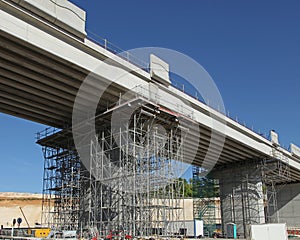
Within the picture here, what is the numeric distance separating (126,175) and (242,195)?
26993 mm

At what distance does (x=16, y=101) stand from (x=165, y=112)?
12.4 metres

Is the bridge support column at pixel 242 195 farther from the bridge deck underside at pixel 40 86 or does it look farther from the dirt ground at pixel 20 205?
the dirt ground at pixel 20 205

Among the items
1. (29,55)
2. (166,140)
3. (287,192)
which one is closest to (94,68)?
(29,55)

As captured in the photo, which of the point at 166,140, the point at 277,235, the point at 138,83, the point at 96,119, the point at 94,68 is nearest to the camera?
the point at 94,68

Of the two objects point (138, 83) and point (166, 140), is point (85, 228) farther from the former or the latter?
point (138, 83)

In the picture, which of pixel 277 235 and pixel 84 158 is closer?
pixel 277 235

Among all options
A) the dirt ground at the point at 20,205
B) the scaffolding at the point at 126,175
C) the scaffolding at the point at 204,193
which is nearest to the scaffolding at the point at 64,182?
the scaffolding at the point at 126,175

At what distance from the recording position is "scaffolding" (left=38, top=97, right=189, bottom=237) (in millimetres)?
29734

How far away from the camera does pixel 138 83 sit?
98.1ft

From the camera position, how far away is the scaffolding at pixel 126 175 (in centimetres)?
2973

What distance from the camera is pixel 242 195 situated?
168 ft

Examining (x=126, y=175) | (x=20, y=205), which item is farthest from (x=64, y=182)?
(x=20, y=205)

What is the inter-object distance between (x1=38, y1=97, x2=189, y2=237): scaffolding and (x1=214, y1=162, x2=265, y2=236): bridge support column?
18.6 metres

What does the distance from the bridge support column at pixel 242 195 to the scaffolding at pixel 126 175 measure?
1862cm
